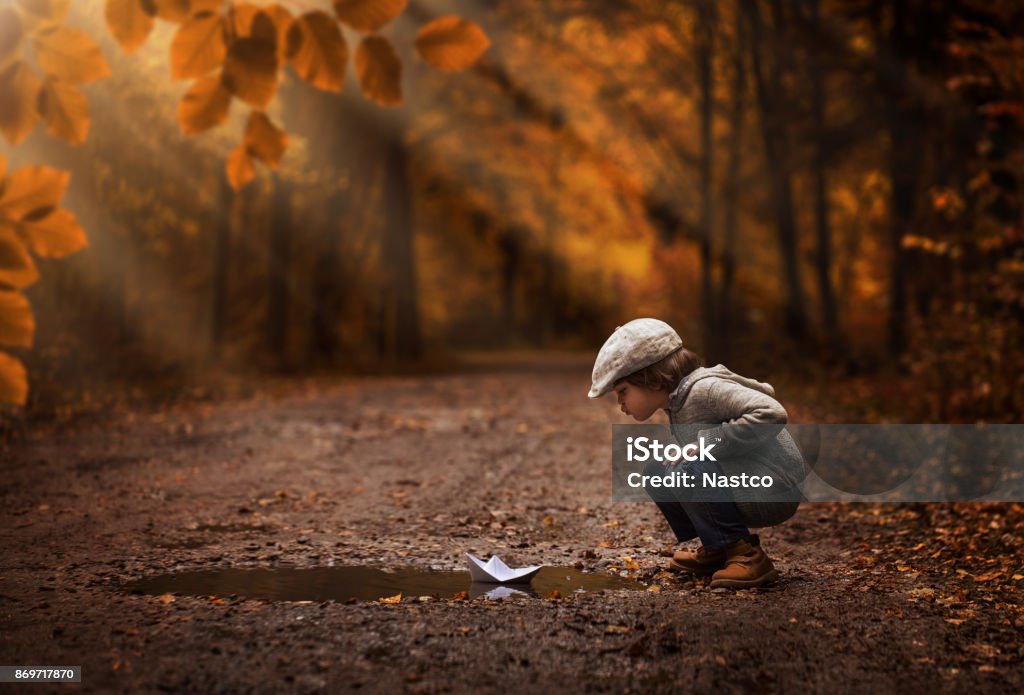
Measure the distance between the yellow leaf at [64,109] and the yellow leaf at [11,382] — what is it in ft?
1.46

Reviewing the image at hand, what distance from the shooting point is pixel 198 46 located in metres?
1.85

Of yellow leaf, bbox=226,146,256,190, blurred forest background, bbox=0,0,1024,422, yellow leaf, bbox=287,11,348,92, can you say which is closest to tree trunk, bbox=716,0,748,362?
blurred forest background, bbox=0,0,1024,422

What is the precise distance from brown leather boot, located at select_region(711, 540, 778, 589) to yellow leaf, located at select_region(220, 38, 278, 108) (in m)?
3.37

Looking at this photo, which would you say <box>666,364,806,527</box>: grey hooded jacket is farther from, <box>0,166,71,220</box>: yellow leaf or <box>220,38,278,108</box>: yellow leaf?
<box>0,166,71,220</box>: yellow leaf

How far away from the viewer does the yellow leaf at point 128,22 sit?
186 centimetres

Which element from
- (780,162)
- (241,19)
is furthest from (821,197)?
(241,19)

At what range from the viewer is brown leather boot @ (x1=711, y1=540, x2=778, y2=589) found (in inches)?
178

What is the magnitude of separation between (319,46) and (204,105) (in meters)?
0.25

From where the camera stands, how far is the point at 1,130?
1883 mm

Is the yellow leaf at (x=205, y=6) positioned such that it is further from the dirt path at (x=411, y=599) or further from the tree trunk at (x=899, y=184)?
the tree trunk at (x=899, y=184)

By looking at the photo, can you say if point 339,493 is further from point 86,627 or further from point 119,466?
point 86,627

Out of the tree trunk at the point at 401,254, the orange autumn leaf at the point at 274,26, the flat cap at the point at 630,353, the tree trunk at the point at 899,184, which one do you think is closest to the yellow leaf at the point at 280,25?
the orange autumn leaf at the point at 274,26

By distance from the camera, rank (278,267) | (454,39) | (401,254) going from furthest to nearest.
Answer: (401,254)
(278,267)
(454,39)

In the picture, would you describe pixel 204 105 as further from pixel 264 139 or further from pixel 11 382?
pixel 11 382
